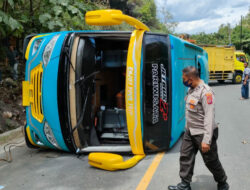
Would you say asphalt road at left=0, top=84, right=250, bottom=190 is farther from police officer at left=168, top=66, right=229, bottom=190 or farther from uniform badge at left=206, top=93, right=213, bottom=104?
uniform badge at left=206, top=93, right=213, bottom=104

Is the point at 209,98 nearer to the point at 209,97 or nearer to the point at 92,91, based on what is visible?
the point at 209,97

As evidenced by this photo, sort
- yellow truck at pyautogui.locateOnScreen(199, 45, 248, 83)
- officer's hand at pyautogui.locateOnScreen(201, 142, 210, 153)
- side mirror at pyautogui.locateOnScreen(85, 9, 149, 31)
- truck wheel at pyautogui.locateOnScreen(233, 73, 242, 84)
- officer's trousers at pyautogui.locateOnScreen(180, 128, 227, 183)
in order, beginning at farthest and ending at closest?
1. truck wheel at pyautogui.locateOnScreen(233, 73, 242, 84)
2. yellow truck at pyautogui.locateOnScreen(199, 45, 248, 83)
3. side mirror at pyautogui.locateOnScreen(85, 9, 149, 31)
4. officer's trousers at pyautogui.locateOnScreen(180, 128, 227, 183)
5. officer's hand at pyautogui.locateOnScreen(201, 142, 210, 153)

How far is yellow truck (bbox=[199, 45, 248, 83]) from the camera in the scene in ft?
61.2

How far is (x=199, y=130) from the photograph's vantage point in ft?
11.0

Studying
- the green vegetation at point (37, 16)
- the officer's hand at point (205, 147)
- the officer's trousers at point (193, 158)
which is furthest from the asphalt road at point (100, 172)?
the green vegetation at point (37, 16)

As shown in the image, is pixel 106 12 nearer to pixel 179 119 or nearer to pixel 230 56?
pixel 179 119

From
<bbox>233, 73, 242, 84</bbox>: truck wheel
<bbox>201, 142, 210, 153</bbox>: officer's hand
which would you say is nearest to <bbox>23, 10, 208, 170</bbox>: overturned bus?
<bbox>201, 142, 210, 153</bbox>: officer's hand

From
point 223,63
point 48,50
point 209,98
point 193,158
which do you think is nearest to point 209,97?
point 209,98

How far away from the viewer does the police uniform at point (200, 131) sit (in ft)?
10.5

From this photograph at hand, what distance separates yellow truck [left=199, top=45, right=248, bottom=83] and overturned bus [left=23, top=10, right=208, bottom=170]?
1422 centimetres

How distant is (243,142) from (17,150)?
188 inches

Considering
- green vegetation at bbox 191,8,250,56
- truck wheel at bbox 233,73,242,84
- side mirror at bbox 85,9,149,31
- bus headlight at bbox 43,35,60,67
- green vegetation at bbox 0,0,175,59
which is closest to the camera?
side mirror at bbox 85,9,149,31

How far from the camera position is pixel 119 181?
13.1 ft

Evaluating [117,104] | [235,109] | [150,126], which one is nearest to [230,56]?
[235,109]
